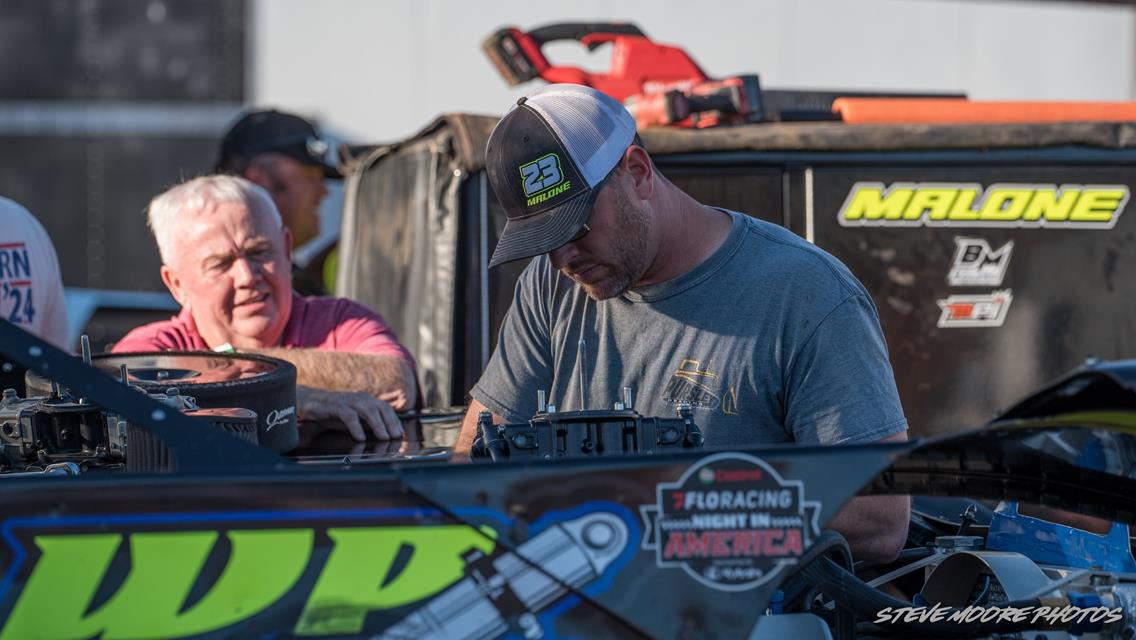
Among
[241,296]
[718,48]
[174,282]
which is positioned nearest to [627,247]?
[241,296]

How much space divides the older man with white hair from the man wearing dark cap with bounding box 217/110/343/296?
1732 mm

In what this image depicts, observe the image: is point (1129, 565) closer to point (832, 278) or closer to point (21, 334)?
point (832, 278)

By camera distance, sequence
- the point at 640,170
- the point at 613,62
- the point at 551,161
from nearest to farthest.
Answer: the point at 551,161, the point at 640,170, the point at 613,62

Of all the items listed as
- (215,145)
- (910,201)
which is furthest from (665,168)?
(215,145)

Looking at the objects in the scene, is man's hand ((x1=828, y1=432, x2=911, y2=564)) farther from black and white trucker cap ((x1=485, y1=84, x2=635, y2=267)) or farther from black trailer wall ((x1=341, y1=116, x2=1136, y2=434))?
black trailer wall ((x1=341, y1=116, x2=1136, y2=434))

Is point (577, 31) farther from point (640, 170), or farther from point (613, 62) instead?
point (640, 170)

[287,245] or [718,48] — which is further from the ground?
[718,48]

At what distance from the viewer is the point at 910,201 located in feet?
14.8

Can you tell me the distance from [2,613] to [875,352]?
150cm

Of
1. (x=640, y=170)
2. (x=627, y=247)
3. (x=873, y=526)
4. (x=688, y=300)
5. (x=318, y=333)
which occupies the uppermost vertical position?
(x=640, y=170)

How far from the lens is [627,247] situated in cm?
254

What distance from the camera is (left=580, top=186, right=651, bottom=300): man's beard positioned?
252 cm

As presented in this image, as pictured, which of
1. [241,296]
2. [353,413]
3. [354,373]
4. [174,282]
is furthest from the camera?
[174,282]

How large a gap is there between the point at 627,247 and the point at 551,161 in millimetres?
216
